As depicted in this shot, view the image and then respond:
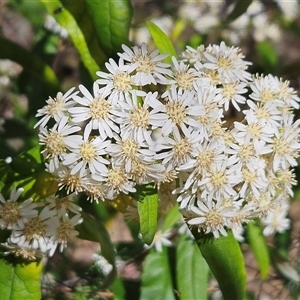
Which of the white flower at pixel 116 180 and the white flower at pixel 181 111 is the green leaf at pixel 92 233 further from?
the white flower at pixel 181 111

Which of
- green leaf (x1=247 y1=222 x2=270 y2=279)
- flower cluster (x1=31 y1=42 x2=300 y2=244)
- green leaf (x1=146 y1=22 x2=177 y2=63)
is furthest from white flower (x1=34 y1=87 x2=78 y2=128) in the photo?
green leaf (x1=247 y1=222 x2=270 y2=279)

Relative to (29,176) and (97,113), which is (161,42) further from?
(29,176)

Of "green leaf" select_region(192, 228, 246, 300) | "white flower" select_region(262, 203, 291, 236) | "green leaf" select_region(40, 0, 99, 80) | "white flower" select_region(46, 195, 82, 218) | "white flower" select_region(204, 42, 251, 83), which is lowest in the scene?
"green leaf" select_region(192, 228, 246, 300)

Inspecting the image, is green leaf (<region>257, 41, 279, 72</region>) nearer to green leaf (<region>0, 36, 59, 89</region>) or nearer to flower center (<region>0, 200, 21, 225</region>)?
green leaf (<region>0, 36, 59, 89</region>)

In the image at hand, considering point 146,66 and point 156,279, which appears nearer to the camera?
point 146,66

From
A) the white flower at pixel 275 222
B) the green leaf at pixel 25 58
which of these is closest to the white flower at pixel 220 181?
the white flower at pixel 275 222

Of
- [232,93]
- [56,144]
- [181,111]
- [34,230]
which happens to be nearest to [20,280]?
[34,230]
